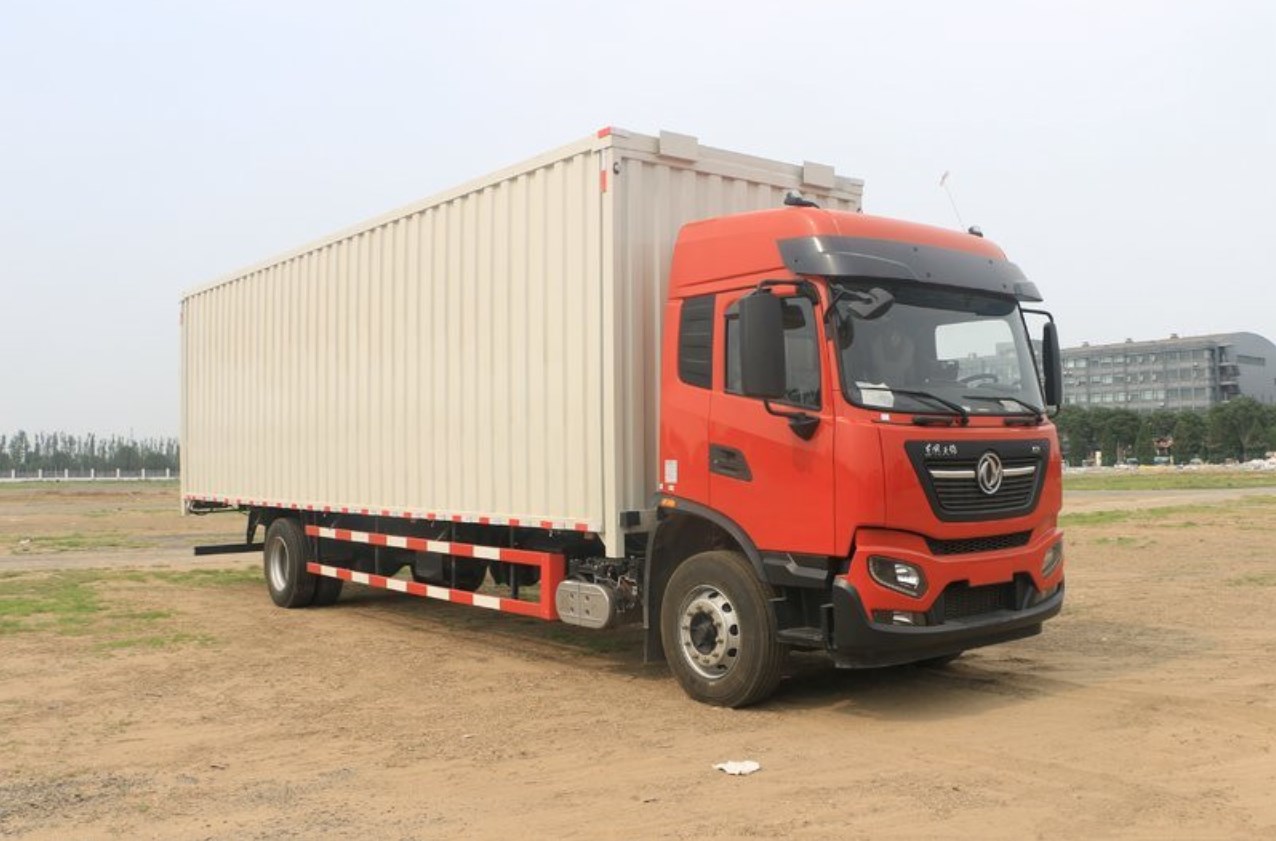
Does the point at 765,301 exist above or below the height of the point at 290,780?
above

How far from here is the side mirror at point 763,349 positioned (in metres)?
6.09

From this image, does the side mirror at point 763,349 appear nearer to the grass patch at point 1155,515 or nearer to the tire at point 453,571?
the tire at point 453,571

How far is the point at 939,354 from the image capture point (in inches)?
Result: 259

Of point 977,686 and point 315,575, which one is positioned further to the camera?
point 315,575

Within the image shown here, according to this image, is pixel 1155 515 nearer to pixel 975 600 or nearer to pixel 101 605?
pixel 975 600

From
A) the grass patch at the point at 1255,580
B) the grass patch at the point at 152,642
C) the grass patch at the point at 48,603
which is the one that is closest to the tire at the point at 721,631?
the grass patch at the point at 152,642

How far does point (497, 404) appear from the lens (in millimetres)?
8438

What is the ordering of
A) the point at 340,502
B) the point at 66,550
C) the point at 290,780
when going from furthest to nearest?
the point at 66,550, the point at 340,502, the point at 290,780

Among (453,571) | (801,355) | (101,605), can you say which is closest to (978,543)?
(801,355)

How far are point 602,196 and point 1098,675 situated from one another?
5039 millimetres

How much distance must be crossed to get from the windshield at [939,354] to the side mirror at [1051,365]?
0.74 feet

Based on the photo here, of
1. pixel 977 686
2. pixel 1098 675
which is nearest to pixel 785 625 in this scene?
pixel 977 686

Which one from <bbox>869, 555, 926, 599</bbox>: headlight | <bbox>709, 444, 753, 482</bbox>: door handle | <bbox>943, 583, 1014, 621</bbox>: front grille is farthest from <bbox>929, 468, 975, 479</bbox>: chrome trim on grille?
<bbox>709, 444, 753, 482</bbox>: door handle

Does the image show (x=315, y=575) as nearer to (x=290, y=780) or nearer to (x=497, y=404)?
(x=497, y=404)
